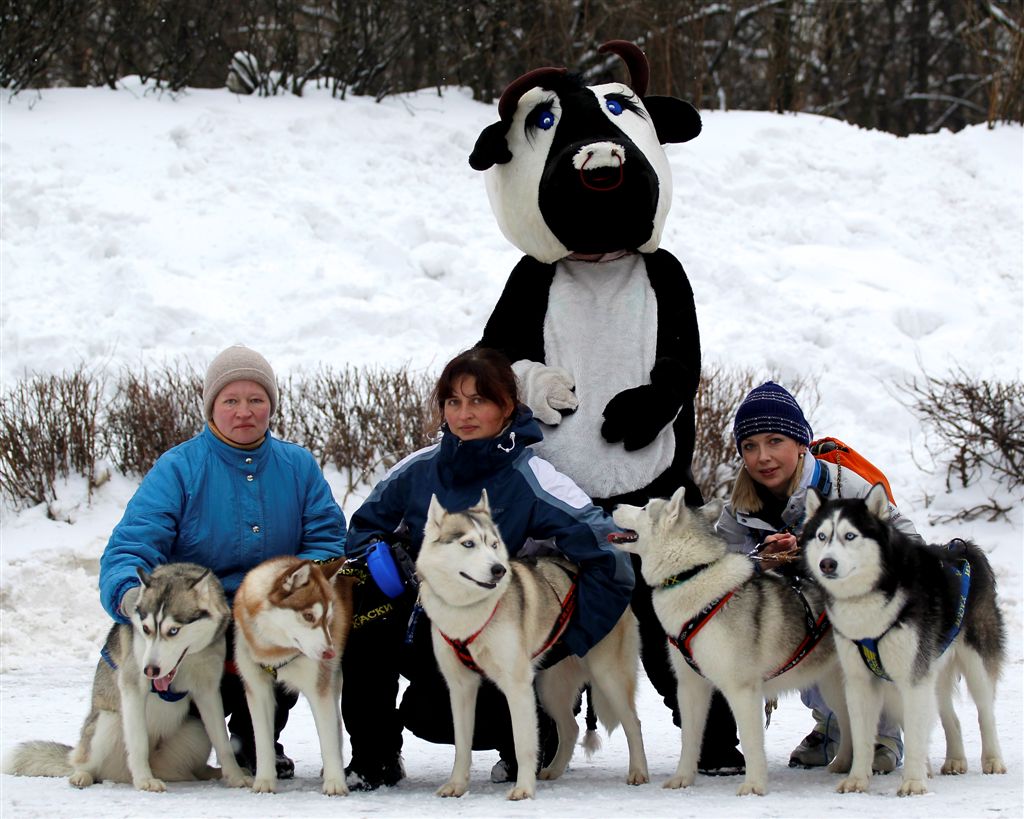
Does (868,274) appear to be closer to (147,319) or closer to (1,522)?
(147,319)

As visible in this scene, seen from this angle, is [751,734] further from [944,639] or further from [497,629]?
[497,629]

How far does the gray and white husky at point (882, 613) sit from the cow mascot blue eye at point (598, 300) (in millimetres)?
881

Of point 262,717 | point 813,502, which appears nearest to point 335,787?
point 262,717

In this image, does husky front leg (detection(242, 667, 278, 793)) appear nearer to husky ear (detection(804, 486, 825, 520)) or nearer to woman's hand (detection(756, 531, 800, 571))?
woman's hand (detection(756, 531, 800, 571))

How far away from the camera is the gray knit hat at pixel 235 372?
4.52m

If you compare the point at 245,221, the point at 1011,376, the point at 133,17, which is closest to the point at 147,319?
the point at 245,221

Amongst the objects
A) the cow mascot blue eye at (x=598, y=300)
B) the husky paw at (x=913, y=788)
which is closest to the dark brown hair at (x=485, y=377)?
the cow mascot blue eye at (x=598, y=300)

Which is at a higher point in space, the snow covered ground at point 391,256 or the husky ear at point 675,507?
the snow covered ground at point 391,256

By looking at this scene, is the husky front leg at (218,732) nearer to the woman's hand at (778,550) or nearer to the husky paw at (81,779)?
the husky paw at (81,779)

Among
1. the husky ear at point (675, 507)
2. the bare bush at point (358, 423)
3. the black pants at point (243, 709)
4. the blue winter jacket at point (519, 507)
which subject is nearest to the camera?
the husky ear at point (675, 507)

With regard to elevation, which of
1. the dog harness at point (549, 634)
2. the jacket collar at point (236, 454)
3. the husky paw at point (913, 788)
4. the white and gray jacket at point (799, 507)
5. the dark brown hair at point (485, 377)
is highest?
the dark brown hair at point (485, 377)

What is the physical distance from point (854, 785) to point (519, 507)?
1.46 meters

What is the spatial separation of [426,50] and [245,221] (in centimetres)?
458

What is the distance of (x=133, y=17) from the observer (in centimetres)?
1465
